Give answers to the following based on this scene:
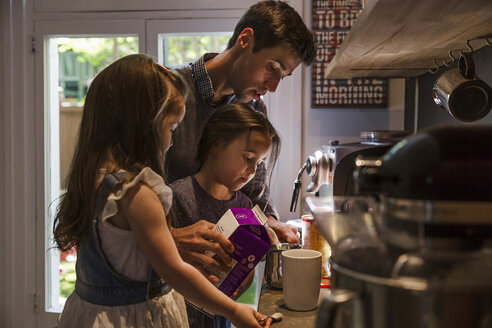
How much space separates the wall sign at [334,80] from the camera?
7.59 ft

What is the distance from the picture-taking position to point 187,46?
2.53 meters

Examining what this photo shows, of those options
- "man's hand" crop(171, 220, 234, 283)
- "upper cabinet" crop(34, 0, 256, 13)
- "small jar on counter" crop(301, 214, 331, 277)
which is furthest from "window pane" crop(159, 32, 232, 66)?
"man's hand" crop(171, 220, 234, 283)

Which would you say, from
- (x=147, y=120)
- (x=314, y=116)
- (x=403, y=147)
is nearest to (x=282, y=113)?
(x=314, y=116)

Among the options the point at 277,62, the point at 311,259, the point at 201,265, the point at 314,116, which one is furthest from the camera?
the point at 314,116

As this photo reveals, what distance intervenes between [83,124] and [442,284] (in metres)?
1.00

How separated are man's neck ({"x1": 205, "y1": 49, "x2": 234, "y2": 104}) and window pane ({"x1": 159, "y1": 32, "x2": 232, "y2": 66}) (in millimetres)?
730

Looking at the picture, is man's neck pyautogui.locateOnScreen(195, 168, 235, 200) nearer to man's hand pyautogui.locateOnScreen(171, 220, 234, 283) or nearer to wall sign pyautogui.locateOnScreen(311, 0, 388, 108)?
man's hand pyautogui.locateOnScreen(171, 220, 234, 283)

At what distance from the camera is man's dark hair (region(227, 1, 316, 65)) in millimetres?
1593

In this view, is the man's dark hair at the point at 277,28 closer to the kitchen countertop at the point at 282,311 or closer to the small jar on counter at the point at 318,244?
the small jar on counter at the point at 318,244

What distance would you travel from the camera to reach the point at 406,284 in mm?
404

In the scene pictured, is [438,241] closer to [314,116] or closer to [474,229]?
[474,229]

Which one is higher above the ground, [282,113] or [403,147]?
[282,113]

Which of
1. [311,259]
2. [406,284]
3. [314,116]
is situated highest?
[314,116]

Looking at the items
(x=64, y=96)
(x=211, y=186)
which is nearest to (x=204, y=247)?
(x=211, y=186)
